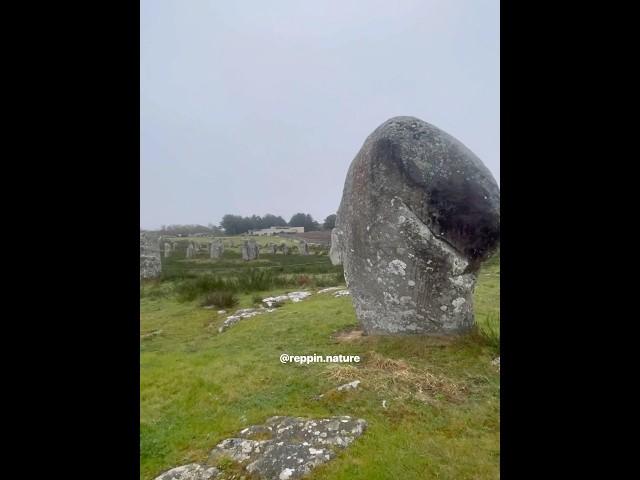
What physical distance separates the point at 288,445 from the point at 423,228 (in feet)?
11.2

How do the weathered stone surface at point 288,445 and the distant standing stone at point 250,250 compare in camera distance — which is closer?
the weathered stone surface at point 288,445

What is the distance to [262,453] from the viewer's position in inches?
125

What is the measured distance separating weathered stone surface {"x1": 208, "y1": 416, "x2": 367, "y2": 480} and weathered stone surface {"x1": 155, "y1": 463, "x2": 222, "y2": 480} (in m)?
0.09

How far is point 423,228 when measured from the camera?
17.5 feet

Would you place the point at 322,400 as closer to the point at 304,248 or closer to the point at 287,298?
the point at 287,298

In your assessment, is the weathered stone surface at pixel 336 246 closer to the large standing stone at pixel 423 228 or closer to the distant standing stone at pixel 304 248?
the large standing stone at pixel 423 228

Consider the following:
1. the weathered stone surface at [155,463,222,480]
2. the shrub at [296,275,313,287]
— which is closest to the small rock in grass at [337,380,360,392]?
the weathered stone surface at [155,463,222,480]

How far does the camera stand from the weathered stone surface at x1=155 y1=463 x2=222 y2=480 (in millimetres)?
2984

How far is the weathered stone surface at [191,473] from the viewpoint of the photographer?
2984 mm

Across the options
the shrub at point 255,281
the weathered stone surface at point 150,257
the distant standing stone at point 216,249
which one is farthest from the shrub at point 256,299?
the distant standing stone at point 216,249

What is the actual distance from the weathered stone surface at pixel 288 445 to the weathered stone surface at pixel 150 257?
1125 cm

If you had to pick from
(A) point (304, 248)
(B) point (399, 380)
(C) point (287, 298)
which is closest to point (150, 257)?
(A) point (304, 248)

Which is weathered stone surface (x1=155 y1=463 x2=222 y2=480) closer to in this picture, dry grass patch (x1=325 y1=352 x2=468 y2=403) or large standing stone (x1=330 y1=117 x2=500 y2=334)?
dry grass patch (x1=325 y1=352 x2=468 y2=403)
